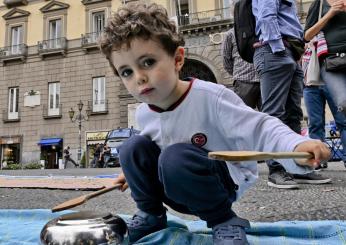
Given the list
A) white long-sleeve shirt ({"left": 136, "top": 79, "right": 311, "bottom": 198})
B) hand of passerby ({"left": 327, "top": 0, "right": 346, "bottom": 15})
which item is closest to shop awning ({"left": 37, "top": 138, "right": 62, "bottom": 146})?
hand of passerby ({"left": 327, "top": 0, "right": 346, "bottom": 15})

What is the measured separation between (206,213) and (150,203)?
0.26 m

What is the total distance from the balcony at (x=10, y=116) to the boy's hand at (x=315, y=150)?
19076 millimetres

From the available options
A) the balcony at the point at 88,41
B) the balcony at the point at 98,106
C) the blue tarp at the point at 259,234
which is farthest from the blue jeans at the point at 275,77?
the balcony at the point at 88,41

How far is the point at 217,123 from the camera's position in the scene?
1.24 meters

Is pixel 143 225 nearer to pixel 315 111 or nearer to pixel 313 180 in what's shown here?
pixel 313 180

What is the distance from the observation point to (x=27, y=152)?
18141 mm

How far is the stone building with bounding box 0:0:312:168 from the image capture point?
16.7 metres

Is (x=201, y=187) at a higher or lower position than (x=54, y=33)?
lower

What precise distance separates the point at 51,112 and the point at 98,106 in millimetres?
2469

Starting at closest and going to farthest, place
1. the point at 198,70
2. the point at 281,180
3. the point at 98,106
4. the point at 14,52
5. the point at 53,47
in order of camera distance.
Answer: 1. the point at 281,180
2. the point at 198,70
3. the point at 98,106
4. the point at 53,47
5. the point at 14,52

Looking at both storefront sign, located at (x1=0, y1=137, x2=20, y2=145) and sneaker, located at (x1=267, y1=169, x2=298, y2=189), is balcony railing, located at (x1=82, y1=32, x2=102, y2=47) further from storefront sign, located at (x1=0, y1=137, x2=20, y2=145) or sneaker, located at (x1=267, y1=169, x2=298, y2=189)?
sneaker, located at (x1=267, y1=169, x2=298, y2=189)

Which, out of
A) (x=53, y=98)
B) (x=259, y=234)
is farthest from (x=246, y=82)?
(x=53, y=98)

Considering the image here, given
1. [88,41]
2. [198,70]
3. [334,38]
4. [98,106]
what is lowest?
[334,38]

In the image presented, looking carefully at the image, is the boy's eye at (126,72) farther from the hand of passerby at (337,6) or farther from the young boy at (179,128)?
the hand of passerby at (337,6)
